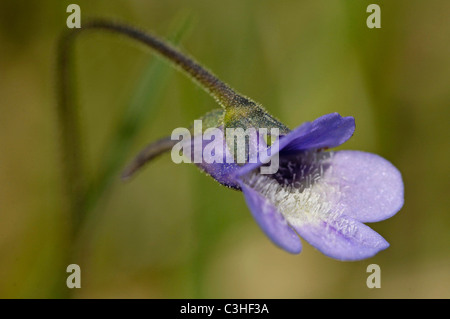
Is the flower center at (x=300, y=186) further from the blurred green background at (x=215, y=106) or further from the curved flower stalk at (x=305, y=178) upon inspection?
the blurred green background at (x=215, y=106)

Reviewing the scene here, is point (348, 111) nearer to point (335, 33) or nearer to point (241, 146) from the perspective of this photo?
point (335, 33)

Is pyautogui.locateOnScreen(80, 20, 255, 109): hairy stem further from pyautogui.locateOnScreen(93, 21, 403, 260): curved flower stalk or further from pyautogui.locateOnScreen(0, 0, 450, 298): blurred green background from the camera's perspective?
pyautogui.locateOnScreen(0, 0, 450, 298): blurred green background

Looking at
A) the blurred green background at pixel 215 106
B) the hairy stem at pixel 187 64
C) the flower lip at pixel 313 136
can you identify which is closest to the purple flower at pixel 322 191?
the flower lip at pixel 313 136

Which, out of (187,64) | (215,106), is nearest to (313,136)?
(187,64)

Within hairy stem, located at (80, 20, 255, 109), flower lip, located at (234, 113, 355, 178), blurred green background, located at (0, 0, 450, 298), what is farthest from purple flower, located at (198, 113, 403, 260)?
blurred green background, located at (0, 0, 450, 298)

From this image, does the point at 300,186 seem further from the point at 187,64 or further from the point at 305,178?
the point at 187,64

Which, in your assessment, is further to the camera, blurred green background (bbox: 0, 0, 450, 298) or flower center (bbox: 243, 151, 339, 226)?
blurred green background (bbox: 0, 0, 450, 298)

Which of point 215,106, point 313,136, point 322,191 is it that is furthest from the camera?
point 215,106
